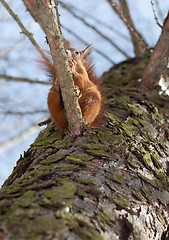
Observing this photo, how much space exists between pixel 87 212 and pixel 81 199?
5cm

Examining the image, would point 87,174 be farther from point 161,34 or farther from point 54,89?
point 161,34

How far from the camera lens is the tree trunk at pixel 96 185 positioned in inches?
30.5

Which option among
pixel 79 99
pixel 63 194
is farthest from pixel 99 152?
pixel 79 99

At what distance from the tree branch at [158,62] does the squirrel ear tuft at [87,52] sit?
46 centimetres

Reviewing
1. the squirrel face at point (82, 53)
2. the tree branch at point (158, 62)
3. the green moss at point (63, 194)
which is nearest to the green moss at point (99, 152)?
the green moss at point (63, 194)

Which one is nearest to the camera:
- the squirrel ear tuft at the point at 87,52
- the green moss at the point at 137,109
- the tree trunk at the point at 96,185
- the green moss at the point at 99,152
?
the tree trunk at the point at 96,185

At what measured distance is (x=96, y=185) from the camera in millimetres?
1029

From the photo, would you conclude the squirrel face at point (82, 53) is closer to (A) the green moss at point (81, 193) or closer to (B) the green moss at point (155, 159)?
(B) the green moss at point (155, 159)

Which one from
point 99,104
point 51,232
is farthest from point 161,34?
point 51,232

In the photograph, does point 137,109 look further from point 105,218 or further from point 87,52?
point 105,218

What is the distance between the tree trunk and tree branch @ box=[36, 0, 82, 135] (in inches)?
3.5

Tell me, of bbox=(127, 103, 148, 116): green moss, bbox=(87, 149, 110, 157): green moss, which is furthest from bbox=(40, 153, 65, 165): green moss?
bbox=(127, 103, 148, 116): green moss

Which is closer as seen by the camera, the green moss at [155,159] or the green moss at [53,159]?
the green moss at [53,159]

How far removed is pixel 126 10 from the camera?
2.82m
